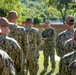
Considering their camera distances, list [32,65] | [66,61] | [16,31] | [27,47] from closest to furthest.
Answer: [66,61] → [16,31] → [27,47] → [32,65]

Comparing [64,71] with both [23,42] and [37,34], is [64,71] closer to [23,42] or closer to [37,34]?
[23,42]

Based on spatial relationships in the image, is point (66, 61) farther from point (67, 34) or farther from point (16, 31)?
point (16, 31)

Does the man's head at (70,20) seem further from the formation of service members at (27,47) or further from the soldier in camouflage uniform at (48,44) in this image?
the soldier in camouflage uniform at (48,44)

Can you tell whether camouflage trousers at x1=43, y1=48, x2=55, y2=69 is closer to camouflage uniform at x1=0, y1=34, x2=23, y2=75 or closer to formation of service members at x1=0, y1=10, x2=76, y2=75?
formation of service members at x1=0, y1=10, x2=76, y2=75

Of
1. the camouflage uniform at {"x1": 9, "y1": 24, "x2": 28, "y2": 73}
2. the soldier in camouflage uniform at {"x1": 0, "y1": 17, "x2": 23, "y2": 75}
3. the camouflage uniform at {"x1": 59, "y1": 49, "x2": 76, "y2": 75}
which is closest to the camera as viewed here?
the camouflage uniform at {"x1": 59, "y1": 49, "x2": 76, "y2": 75}

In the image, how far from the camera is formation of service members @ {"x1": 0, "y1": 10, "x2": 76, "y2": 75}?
421cm

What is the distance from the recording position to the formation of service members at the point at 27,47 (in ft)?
13.8

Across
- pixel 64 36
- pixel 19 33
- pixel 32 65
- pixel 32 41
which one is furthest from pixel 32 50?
→ pixel 64 36

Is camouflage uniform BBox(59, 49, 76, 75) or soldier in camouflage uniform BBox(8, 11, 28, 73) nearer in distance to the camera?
camouflage uniform BBox(59, 49, 76, 75)

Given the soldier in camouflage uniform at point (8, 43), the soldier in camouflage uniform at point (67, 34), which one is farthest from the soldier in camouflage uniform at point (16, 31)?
the soldier in camouflage uniform at point (8, 43)

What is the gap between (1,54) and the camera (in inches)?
159

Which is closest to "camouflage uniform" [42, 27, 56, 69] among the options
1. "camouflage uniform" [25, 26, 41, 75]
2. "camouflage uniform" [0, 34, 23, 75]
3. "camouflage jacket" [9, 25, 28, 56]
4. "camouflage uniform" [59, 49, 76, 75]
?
"camouflage uniform" [25, 26, 41, 75]

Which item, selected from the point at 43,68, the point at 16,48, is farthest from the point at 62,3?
the point at 16,48

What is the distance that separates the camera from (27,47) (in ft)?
27.8
